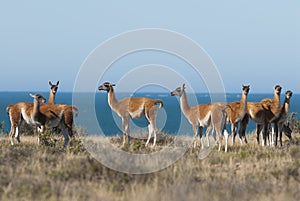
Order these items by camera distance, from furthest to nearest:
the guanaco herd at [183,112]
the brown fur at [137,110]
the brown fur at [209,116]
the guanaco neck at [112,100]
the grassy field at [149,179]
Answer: the guanaco neck at [112,100] → the brown fur at [137,110] → the guanaco herd at [183,112] → the brown fur at [209,116] → the grassy field at [149,179]

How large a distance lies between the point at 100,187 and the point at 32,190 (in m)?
1.23

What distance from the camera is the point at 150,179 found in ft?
33.4

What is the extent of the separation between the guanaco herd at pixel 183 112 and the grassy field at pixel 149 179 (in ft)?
10.0

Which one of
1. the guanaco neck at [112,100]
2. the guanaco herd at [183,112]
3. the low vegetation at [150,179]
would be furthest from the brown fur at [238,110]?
the guanaco neck at [112,100]

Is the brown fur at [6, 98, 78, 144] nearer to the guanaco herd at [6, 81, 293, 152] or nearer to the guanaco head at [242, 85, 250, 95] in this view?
the guanaco herd at [6, 81, 293, 152]

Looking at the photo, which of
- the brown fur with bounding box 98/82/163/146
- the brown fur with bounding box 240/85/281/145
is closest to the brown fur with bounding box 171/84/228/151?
the brown fur with bounding box 98/82/163/146

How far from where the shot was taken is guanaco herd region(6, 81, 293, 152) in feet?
53.5

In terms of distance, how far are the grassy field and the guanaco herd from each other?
3.05m

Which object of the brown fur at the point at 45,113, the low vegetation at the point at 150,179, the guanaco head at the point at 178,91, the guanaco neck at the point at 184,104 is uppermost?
the guanaco head at the point at 178,91

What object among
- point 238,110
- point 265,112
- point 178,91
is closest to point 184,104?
point 178,91

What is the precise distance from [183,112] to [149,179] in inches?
315

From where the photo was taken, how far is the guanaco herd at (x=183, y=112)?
642 inches

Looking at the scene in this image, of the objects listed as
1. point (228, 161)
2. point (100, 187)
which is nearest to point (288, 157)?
point (228, 161)

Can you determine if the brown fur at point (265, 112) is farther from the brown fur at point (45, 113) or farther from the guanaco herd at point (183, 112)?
the brown fur at point (45, 113)
